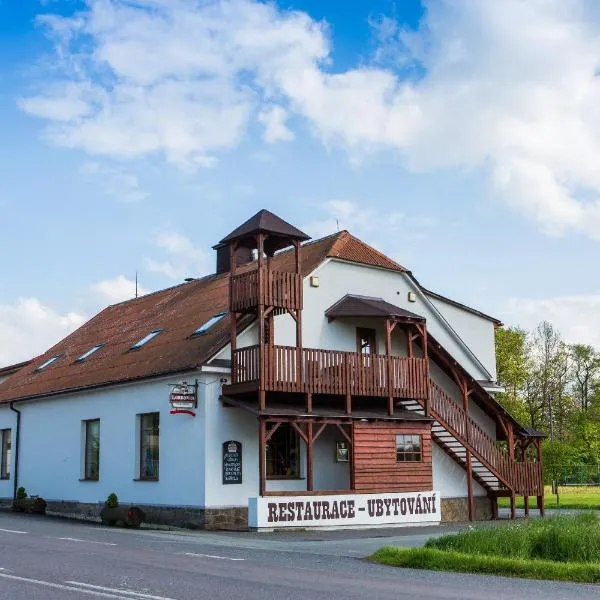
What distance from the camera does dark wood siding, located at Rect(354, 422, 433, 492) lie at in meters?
23.6

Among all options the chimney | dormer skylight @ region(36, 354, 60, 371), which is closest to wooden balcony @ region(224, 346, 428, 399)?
the chimney

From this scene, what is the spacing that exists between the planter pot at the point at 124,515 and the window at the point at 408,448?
6.88 m

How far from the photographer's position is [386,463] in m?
24.1

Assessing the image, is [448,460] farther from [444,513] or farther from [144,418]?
[144,418]

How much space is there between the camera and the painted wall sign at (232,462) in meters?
22.8

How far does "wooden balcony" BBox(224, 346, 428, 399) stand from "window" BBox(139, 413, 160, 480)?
323cm

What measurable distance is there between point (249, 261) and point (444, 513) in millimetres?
10134

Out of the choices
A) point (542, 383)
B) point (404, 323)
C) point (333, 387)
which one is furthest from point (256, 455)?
point (542, 383)

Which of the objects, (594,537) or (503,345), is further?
(503,345)

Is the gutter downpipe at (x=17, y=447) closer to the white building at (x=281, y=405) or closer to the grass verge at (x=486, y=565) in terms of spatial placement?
the white building at (x=281, y=405)

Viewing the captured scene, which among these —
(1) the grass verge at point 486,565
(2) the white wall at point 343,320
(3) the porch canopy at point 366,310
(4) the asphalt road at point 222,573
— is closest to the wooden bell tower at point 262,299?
(2) the white wall at point 343,320

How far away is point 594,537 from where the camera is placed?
43.9 feet

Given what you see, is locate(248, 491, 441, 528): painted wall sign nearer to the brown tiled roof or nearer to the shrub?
the brown tiled roof

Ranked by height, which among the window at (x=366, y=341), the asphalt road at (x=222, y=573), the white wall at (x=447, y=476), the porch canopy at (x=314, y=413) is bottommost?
the asphalt road at (x=222, y=573)
